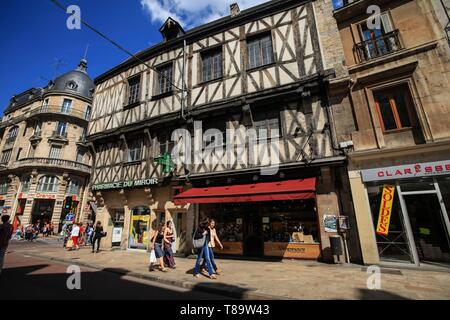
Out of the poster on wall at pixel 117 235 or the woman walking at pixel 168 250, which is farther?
the poster on wall at pixel 117 235

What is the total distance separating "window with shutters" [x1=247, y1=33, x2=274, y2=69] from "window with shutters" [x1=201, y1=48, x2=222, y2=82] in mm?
1410

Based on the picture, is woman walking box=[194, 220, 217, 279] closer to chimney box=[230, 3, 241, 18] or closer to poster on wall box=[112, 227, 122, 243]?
poster on wall box=[112, 227, 122, 243]

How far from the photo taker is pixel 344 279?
4.87m

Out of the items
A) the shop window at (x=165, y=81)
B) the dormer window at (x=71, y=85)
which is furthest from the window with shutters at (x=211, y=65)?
the dormer window at (x=71, y=85)

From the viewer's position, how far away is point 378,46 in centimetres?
749

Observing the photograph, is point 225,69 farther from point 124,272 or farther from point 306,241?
point 124,272

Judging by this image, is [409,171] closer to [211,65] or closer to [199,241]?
[199,241]

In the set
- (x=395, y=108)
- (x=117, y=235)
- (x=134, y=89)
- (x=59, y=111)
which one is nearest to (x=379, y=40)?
(x=395, y=108)

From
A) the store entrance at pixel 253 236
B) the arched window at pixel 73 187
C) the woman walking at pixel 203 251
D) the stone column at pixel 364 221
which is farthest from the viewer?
the arched window at pixel 73 187

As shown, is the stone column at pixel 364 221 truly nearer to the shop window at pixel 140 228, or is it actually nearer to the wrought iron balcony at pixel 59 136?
the shop window at pixel 140 228

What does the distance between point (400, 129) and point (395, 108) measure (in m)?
0.73

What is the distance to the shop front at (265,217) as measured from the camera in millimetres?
7021
